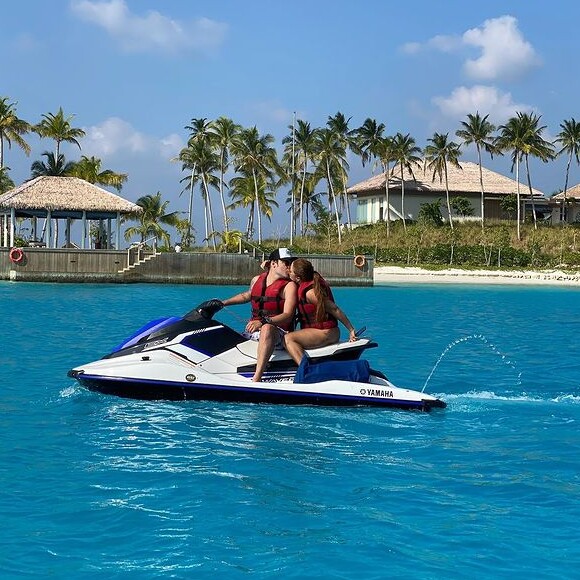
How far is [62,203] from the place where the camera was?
48844 mm

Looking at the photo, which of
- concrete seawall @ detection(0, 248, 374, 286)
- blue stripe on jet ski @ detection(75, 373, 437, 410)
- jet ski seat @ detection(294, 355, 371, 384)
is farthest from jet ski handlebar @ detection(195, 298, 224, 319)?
concrete seawall @ detection(0, 248, 374, 286)

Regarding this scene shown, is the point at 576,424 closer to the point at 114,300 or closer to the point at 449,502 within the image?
the point at 449,502

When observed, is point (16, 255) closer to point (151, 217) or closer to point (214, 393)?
point (151, 217)

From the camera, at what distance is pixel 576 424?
33.6 ft

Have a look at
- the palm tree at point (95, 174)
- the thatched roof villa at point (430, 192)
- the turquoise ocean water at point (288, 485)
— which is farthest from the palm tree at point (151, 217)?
the turquoise ocean water at point (288, 485)

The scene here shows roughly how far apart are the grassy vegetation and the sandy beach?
3.78 feet

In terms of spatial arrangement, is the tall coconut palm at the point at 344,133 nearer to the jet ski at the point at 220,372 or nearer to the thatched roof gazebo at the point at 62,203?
the thatched roof gazebo at the point at 62,203

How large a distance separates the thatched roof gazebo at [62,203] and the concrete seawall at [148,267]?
248 centimetres

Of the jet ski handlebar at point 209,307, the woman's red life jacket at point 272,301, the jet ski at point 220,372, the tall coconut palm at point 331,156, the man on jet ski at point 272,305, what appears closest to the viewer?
the jet ski at point 220,372

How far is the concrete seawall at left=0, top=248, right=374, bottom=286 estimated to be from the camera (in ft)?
157

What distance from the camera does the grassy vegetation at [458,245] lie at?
60719 mm

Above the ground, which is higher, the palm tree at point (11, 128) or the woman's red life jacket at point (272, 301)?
the palm tree at point (11, 128)

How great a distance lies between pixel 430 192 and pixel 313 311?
65.5 metres

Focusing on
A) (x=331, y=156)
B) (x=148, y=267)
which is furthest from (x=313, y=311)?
(x=331, y=156)
